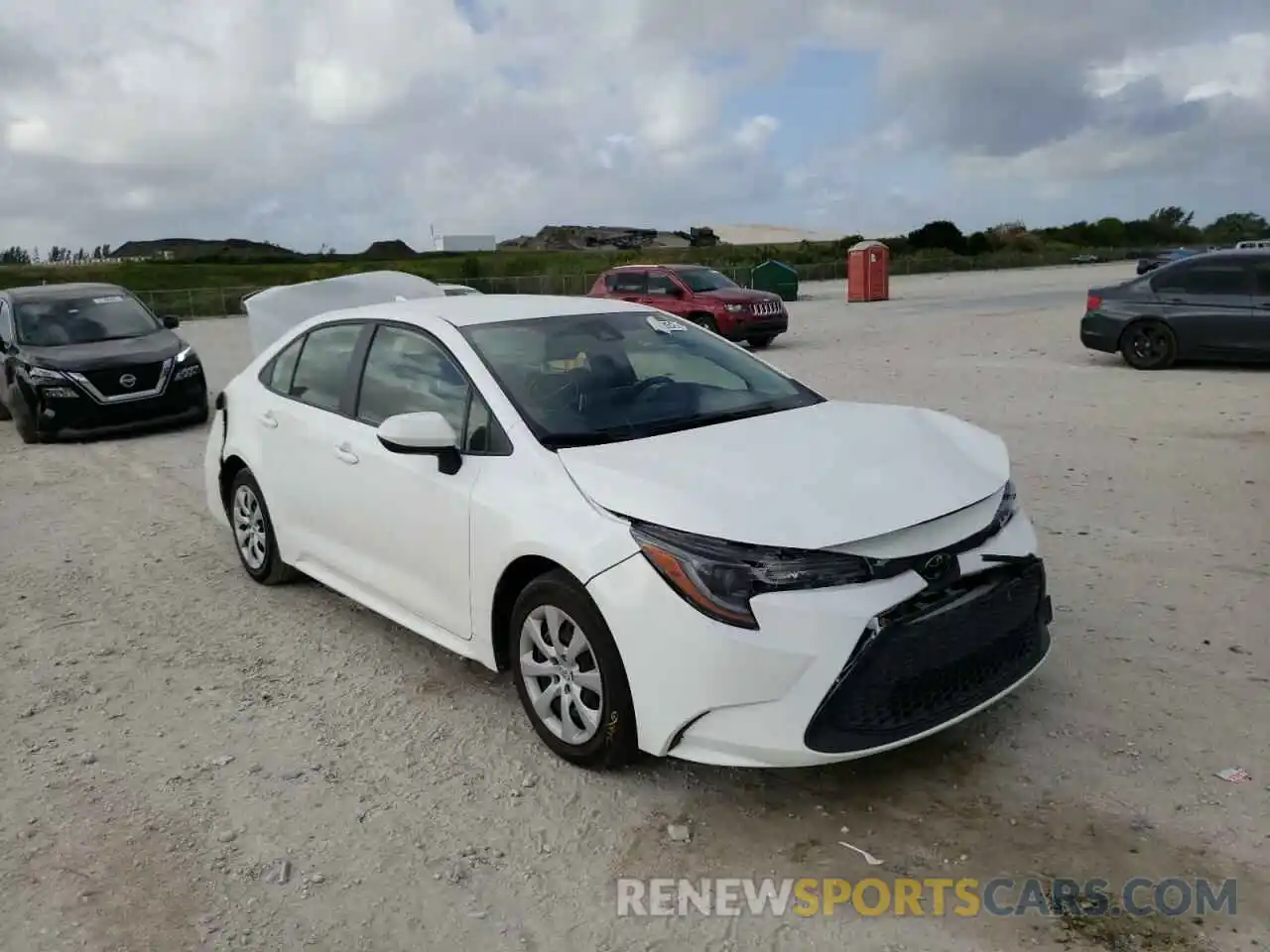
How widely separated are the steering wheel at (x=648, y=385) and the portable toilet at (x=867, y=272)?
2998 cm

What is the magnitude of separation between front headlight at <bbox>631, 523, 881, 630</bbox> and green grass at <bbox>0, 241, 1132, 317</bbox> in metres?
35.9

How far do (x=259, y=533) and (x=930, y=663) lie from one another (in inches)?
153

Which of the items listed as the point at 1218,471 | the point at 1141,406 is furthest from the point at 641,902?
the point at 1141,406

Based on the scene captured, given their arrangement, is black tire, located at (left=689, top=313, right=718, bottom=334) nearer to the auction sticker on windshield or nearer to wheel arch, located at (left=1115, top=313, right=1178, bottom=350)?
wheel arch, located at (left=1115, top=313, right=1178, bottom=350)

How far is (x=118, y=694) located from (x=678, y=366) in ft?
9.23

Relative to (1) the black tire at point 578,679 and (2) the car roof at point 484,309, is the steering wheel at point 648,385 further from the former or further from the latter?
(1) the black tire at point 578,679

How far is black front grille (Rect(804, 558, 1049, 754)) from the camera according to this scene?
128 inches

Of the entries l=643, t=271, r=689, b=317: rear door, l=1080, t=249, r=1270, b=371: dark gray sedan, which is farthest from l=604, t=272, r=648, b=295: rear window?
l=1080, t=249, r=1270, b=371: dark gray sedan

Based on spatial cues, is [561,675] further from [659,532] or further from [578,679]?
[659,532]

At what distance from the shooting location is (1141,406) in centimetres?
1084

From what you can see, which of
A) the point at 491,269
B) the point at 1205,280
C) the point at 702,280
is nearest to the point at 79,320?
the point at 702,280

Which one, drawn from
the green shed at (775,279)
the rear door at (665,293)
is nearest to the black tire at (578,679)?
the rear door at (665,293)

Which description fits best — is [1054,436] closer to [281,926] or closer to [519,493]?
[519,493]

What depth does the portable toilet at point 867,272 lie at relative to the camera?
3344 centimetres
